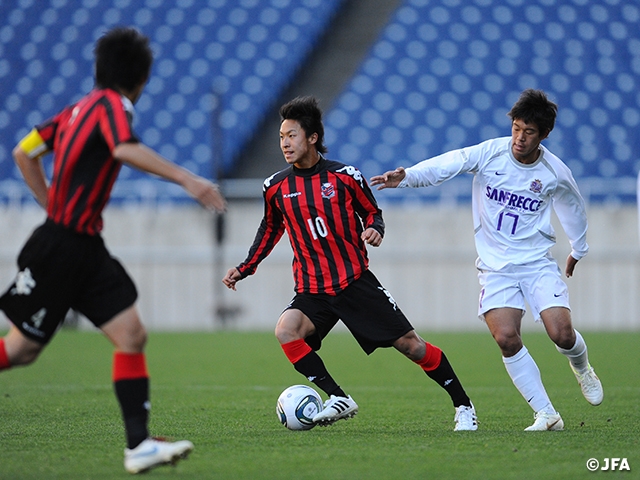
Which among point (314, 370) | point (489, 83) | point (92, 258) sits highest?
point (489, 83)

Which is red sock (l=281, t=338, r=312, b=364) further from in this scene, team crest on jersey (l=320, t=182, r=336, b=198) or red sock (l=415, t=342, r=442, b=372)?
team crest on jersey (l=320, t=182, r=336, b=198)

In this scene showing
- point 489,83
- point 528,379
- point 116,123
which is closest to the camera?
point 116,123

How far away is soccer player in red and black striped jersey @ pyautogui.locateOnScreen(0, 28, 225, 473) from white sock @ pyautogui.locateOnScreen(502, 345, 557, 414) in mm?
2404

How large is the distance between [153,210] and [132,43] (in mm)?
12825

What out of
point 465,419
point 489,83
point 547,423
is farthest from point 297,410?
point 489,83

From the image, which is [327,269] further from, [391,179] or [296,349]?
[391,179]

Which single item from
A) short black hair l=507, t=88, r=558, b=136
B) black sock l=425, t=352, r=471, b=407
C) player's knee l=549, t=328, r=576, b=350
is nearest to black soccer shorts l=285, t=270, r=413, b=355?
black sock l=425, t=352, r=471, b=407

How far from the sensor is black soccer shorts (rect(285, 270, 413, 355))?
17.9 ft

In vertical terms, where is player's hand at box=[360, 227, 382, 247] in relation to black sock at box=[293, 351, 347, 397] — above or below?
above

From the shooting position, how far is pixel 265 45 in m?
18.9

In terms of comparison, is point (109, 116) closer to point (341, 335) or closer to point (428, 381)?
point (428, 381)

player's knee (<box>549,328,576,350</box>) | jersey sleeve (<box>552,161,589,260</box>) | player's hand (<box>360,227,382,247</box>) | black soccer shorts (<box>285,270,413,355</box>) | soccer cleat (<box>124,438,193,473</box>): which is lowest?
soccer cleat (<box>124,438,193,473</box>)

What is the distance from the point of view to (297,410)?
5371mm

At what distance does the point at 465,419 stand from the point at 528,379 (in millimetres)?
461
